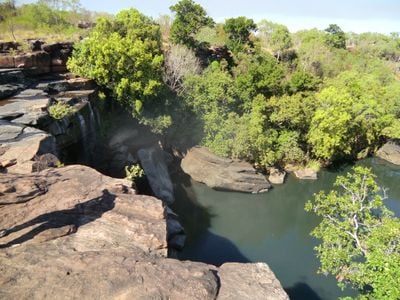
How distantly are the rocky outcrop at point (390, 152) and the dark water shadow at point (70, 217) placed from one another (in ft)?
110

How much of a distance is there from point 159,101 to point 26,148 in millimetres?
15481

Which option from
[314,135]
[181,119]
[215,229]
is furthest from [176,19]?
[215,229]

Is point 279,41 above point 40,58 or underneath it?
above

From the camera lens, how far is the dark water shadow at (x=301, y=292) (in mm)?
17141

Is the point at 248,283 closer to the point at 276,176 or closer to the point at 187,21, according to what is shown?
the point at 276,176

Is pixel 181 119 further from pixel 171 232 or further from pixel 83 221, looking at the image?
pixel 83 221

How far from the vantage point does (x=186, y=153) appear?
30.8 m

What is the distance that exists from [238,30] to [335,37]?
27.5 metres

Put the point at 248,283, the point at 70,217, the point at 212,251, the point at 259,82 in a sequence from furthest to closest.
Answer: the point at 259,82 → the point at 212,251 → the point at 70,217 → the point at 248,283

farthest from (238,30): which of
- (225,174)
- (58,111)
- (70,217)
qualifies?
(70,217)

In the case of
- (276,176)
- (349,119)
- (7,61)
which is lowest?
(276,176)

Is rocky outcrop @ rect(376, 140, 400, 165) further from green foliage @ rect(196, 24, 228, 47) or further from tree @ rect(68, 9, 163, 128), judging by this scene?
tree @ rect(68, 9, 163, 128)

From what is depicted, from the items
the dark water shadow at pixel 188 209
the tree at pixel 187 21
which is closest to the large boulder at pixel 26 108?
the dark water shadow at pixel 188 209

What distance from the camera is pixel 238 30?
4547 cm
